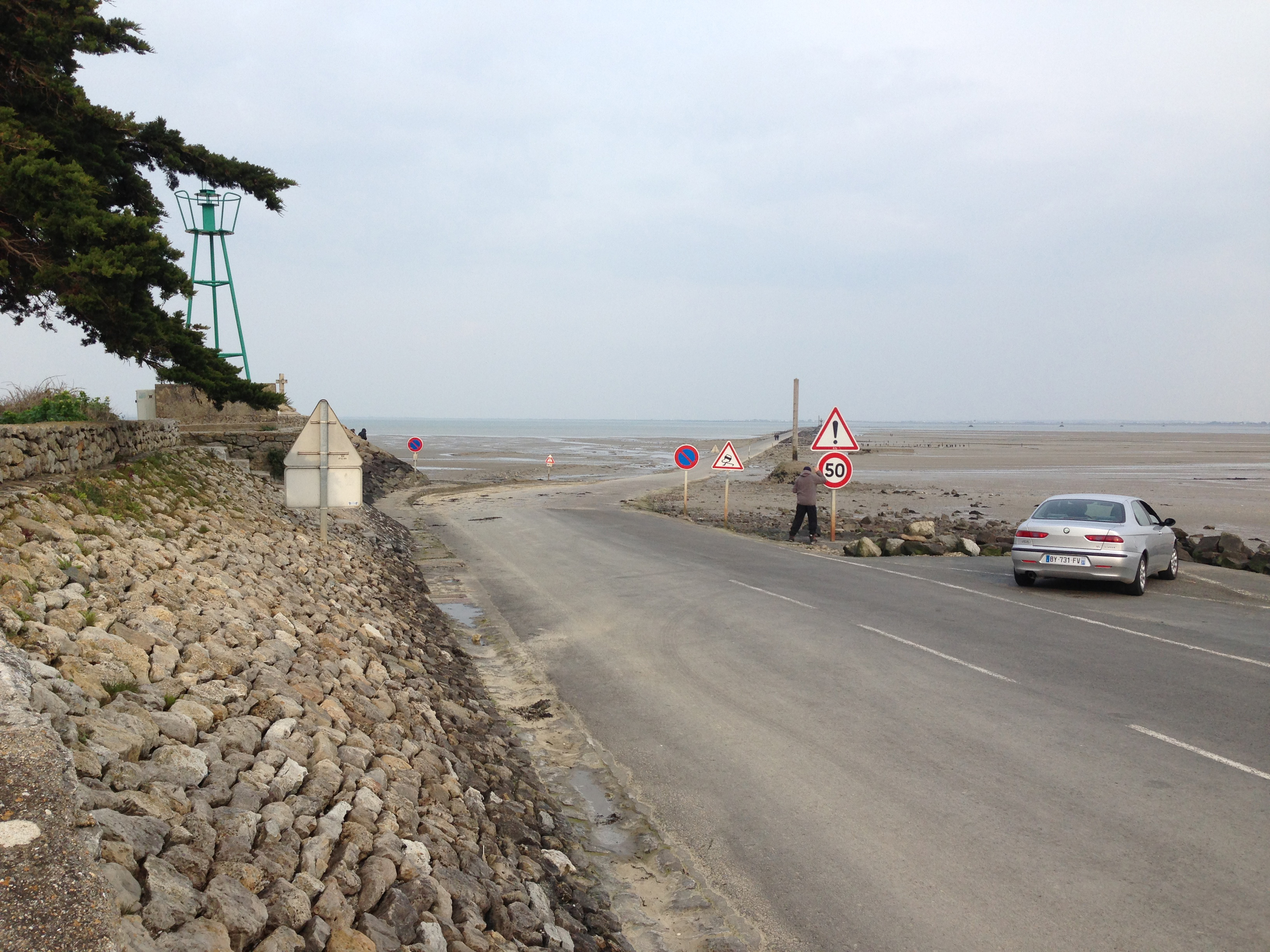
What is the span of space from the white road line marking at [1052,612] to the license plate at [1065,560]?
43.9 inches

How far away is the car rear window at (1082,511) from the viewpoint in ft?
45.6

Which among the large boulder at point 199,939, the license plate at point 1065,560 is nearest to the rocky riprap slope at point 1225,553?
the license plate at point 1065,560

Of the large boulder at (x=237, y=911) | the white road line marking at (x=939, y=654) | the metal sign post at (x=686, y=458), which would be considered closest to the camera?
the large boulder at (x=237, y=911)

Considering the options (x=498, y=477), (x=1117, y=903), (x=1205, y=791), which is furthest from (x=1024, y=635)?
(x=498, y=477)

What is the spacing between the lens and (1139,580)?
1338cm

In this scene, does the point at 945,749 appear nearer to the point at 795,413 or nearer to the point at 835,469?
the point at 835,469

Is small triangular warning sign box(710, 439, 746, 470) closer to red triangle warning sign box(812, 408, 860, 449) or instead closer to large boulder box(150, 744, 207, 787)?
red triangle warning sign box(812, 408, 860, 449)

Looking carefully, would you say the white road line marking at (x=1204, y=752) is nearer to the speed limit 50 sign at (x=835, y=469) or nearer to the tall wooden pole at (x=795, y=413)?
the speed limit 50 sign at (x=835, y=469)

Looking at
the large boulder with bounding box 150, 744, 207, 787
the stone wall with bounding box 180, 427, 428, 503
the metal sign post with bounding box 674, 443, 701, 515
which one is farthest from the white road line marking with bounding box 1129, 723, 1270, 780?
the metal sign post with bounding box 674, 443, 701, 515

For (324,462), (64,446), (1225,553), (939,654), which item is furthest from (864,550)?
(64,446)

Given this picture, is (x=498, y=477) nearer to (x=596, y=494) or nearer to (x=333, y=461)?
(x=596, y=494)

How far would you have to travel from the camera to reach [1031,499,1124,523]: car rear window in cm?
1391

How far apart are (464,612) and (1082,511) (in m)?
10.5

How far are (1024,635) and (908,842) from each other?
613 centimetres
